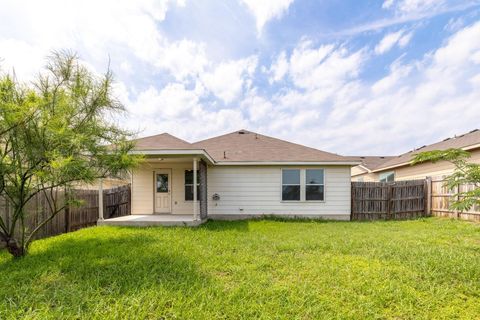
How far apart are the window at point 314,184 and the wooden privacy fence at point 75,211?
26.2ft

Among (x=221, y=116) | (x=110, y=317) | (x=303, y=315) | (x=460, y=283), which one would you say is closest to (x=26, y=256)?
(x=110, y=317)

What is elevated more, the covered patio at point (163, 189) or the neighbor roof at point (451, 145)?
the neighbor roof at point (451, 145)

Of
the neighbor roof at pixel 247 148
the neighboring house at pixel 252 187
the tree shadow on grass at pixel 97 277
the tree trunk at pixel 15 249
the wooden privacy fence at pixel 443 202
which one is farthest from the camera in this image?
the neighboring house at pixel 252 187

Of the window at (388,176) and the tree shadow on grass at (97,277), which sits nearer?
the tree shadow on grass at (97,277)

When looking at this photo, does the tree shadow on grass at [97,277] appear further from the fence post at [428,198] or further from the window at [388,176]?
the window at [388,176]

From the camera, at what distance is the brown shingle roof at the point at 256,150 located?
35.8 feet

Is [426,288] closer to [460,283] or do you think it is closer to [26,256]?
[460,283]

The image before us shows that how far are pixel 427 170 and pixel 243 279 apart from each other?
45.1ft

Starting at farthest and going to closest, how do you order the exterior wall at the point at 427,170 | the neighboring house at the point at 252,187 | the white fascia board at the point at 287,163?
the neighboring house at the point at 252,187 < the white fascia board at the point at 287,163 < the exterior wall at the point at 427,170

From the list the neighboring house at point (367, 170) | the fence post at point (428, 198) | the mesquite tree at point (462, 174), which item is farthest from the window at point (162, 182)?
the neighboring house at point (367, 170)

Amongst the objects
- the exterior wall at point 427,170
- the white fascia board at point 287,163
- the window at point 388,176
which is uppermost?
the white fascia board at point 287,163

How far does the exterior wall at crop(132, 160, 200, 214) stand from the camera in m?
11.1

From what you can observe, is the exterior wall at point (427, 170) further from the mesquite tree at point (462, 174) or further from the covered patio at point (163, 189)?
the covered patio at point (163, 189)

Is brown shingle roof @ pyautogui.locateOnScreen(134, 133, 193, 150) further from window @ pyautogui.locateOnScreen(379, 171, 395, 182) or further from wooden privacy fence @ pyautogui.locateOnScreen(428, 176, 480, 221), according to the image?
window @ pyautogui.locateOnScreen(379, 171, 395, 182)
